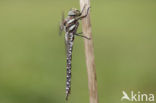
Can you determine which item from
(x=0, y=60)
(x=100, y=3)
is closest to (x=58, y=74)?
(x=0, y=60)

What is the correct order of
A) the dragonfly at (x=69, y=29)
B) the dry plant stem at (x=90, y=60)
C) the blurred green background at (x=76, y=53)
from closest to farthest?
the dry plant stem at (x=90, y=60) < the dragonfly at (x=69, y=29) < the blurred green background at (x=76, y=53)

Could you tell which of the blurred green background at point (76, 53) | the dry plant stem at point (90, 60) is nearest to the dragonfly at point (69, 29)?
the dry plant stem at point (90, 60)

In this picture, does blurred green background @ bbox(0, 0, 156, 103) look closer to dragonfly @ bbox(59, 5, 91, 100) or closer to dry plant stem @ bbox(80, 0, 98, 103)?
dragonfly @ bbox(59, 5, 91, 100)

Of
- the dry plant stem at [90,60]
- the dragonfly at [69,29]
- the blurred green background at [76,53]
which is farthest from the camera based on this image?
the blurred green background at [76,53]

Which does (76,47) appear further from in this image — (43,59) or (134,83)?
(134,83)

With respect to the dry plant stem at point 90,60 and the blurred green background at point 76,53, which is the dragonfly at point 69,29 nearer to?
the dry plant stem at point 90,60

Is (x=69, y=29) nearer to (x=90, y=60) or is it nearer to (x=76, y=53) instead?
(x=90, y=60)

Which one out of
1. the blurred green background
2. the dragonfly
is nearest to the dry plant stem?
the dragonfly

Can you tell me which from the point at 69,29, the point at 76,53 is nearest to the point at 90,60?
the point at 69,29
